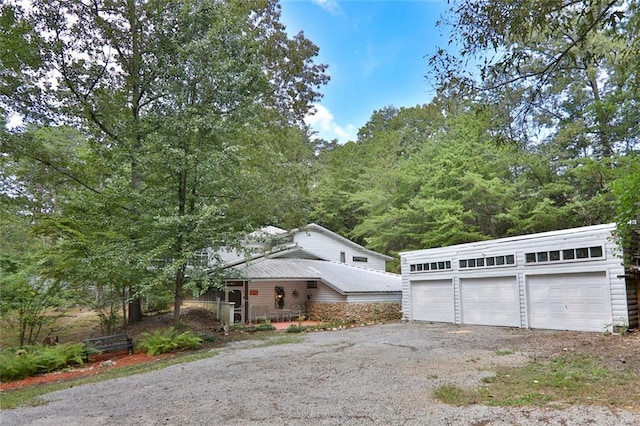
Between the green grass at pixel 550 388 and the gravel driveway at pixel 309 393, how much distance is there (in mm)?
289

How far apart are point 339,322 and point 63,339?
10717 millimetres

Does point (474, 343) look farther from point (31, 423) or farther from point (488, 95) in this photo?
point (31, 423)

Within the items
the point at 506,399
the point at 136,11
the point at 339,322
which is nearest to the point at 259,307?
the point at 339,322

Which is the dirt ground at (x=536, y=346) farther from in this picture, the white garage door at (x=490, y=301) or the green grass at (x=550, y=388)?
the white garage door at (x=490, y=301)

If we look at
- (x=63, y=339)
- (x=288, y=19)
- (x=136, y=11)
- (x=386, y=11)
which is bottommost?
(x=63, y=339)

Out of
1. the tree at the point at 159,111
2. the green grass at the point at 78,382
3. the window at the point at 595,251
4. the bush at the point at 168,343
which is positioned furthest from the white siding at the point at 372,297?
the window at the point at 595,251

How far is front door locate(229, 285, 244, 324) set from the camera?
18422mm

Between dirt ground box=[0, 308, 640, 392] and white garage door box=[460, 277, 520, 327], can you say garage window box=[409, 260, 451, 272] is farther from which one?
dirt ground box=[0, 308, 640, 392]

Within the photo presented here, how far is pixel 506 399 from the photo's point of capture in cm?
545

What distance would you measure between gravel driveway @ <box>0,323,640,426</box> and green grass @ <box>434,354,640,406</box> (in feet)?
0.95

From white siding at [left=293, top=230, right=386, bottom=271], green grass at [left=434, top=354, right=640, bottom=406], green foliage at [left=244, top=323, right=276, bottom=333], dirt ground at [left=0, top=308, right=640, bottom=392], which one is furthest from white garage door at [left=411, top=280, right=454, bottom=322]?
green grass at [left=434, top=354, right=640, bottom=406]

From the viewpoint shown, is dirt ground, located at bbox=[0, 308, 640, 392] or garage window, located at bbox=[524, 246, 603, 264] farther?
garage window, located at bbox=[524, 246, 603, 264]

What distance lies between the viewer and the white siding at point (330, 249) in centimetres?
2553

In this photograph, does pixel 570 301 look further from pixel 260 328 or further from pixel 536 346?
pixel 260 328
